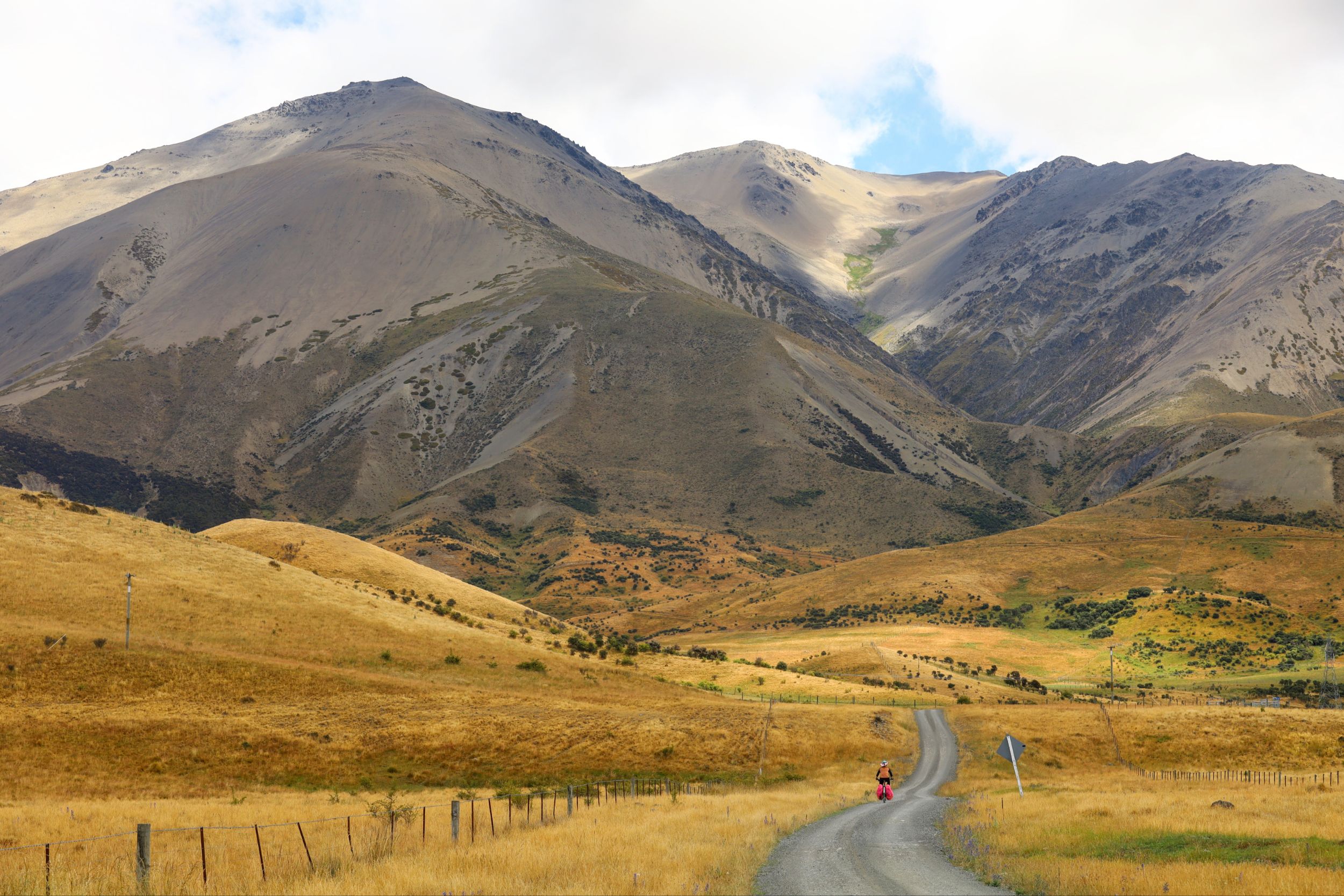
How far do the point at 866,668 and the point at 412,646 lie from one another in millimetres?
42650

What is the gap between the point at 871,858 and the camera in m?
20.0

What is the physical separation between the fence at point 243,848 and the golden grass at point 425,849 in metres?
0.07

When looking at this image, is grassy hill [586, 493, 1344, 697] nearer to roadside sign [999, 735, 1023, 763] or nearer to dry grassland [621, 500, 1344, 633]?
dry grassland [621, 500, 1344, 633]

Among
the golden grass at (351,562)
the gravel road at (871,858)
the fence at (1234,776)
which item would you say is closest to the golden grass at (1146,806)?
the fence at (1234,776)

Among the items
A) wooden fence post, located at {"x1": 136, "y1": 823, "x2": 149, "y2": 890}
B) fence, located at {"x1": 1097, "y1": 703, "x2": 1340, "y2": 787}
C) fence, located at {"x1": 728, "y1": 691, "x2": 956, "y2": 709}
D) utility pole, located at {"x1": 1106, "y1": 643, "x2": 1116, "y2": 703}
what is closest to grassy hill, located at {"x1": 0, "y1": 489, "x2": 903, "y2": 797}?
fence, located at {"x1": 728, "y1": 691, "x2": 956, "y2": 709}

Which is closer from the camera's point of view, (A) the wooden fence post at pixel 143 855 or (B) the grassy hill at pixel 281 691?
(A) the wooden fence post at pixel 143 855

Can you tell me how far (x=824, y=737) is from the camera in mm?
46625

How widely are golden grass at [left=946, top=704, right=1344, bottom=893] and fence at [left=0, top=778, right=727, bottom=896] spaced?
39.8 ft

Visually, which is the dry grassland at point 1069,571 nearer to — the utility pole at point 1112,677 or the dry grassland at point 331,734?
the utility pole at point 1112,677

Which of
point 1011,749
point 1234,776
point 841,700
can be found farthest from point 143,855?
point 841,700

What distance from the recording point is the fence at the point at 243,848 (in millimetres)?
16938

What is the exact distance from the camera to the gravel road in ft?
55.8

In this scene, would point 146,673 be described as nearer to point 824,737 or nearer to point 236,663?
point 236,663

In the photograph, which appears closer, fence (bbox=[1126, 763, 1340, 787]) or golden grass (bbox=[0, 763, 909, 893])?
golden grass (bbox=[0, 763, 909, 893])
